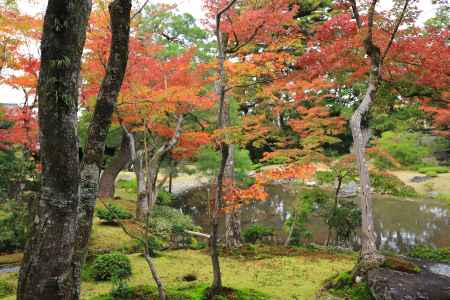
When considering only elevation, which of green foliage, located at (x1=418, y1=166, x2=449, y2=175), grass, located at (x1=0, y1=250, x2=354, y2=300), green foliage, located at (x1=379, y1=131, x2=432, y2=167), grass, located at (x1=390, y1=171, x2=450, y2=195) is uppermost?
green foliage, located at (x1=379, y1=131, x2=432, y2=167)

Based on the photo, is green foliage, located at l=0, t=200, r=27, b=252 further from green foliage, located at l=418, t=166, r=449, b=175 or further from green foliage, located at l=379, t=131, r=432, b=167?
green foliage, located at l=418, t=166, r=449, b=175

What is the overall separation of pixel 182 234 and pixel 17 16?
7.40m

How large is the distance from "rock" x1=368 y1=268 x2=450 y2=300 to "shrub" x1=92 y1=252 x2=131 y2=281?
4.45 meters

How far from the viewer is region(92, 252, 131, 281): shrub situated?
7.18 metres

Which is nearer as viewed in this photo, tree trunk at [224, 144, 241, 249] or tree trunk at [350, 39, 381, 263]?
tree trunk at [350, 39, 381, 263]

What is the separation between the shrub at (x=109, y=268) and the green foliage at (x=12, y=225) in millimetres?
3920

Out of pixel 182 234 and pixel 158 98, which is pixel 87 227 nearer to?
pixel 158 98

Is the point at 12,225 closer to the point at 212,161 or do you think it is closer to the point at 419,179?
the point at 212,161

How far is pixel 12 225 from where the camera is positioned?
1012 cm

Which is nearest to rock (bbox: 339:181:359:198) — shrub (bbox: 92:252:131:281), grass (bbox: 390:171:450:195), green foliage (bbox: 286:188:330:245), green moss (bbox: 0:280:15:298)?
grass (bbox: 390:171:450:195)

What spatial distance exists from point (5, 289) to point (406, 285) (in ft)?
21.6

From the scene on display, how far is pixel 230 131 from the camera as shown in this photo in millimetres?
5410

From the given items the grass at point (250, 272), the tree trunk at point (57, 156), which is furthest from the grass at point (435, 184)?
the tree trunk at point (57, 156)

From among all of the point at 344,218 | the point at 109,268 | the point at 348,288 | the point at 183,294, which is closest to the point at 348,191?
the point at 344,218
